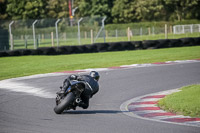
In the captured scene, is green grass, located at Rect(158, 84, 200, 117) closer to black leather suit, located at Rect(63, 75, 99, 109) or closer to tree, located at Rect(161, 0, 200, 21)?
black leather suit, located at Rect(63, 75, 99, 109)

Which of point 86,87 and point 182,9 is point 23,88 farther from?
point 182,9

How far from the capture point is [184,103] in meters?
9.02

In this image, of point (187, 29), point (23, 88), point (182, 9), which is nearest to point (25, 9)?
point (187, 29)

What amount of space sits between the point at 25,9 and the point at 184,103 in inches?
1940

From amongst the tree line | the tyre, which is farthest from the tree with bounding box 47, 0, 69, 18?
the tyre

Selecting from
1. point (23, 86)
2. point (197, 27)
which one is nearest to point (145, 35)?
point (197, 27)

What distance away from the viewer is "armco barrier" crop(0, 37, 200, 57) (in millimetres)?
25781

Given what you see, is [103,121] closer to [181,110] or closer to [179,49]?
[181,110]

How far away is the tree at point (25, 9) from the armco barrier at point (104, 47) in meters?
30.3

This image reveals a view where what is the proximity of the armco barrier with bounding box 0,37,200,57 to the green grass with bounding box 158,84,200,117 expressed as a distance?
16071 millimetres

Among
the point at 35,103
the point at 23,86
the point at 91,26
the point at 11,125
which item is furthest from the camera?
the point at 91,26

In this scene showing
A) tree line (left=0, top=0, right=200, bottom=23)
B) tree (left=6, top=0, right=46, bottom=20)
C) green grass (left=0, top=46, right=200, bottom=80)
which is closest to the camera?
green grass (left=0, top=46, right=200, bottom=80)

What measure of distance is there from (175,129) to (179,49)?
2092cm

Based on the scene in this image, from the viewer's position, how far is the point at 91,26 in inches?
1206
